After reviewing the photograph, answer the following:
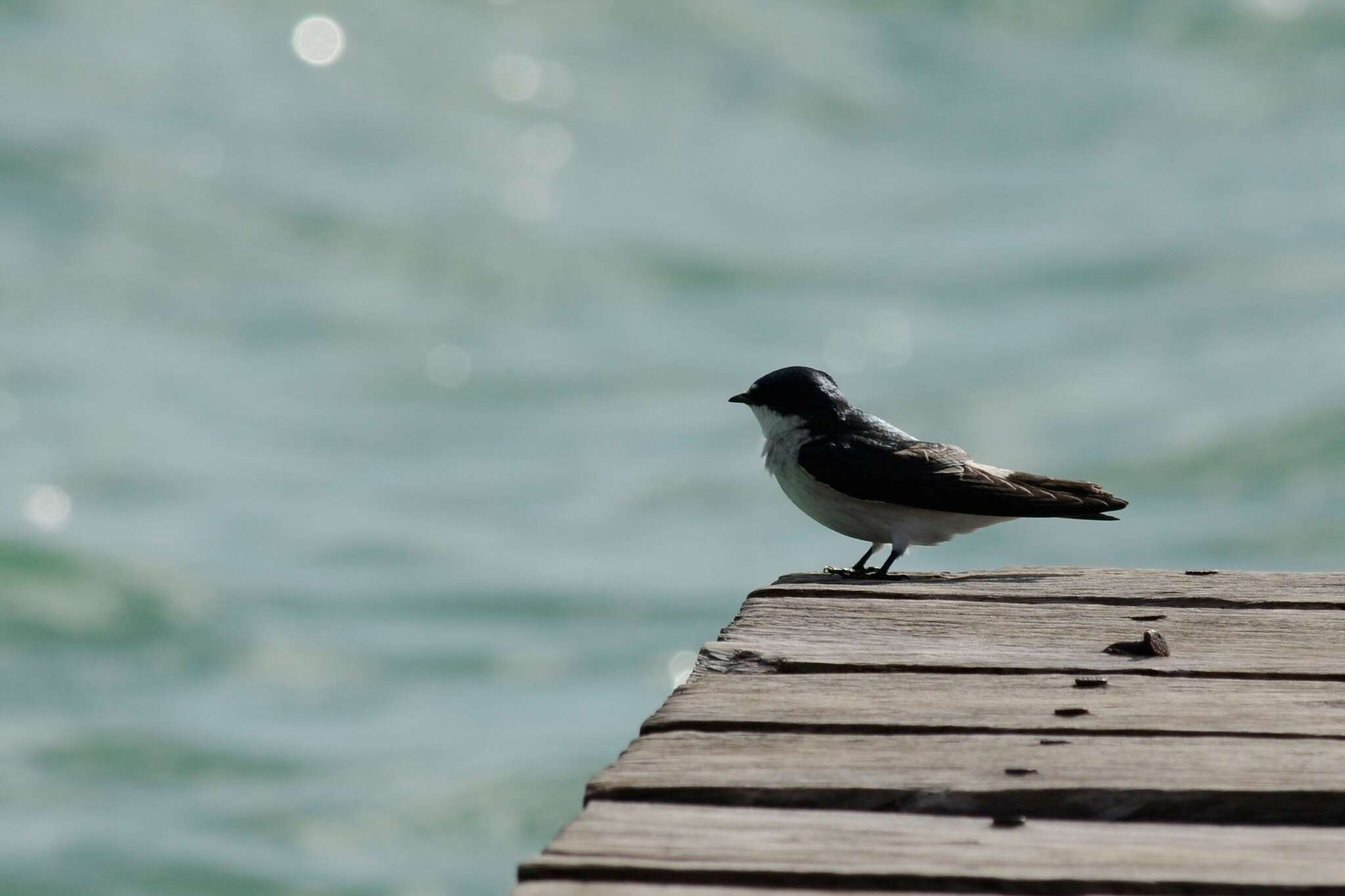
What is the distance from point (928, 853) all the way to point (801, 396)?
356 centimetres

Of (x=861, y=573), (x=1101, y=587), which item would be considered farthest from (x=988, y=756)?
(x=861, y=573)

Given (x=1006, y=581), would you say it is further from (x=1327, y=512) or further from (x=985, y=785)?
(x=1327, y=512)

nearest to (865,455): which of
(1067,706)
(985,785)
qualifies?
(1067,706)

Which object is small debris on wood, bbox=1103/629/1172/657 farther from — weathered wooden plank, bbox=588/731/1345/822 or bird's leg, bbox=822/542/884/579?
bird's leg, bbox=822/542/884/579

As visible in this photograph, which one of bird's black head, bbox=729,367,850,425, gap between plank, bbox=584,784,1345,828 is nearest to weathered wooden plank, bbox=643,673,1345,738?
gap between plank, bbox=584,784,1345,828

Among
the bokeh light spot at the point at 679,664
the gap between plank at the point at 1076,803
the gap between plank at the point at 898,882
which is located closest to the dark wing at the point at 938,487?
the gap between plank at the point at 1076,803

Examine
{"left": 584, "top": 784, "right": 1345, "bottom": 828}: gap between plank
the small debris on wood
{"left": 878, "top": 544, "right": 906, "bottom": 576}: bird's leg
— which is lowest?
{"left": 584, "top": 784, "right": 1345, "bottom": 828}: gap between plank

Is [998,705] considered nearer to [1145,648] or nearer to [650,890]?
[1145,648]

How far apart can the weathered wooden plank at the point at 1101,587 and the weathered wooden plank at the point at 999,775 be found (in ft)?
4.15

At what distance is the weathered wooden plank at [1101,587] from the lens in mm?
4852

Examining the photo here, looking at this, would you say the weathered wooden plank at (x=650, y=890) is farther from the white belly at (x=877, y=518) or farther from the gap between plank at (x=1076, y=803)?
the white belly at (x=877, y=518)

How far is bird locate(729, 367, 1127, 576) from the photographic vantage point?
594 cm

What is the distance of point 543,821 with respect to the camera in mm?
19672

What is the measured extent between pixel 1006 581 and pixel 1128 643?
2.67 feet
